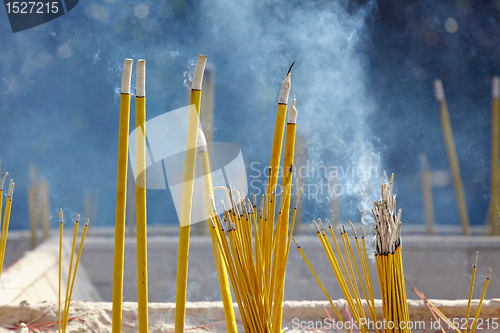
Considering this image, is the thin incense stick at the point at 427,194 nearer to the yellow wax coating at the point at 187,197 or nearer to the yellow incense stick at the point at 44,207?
the yellow wax coating at the point at 187,197

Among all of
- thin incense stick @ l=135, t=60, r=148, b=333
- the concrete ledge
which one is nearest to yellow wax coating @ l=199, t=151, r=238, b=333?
thin incense stick @ l=135, t=60, r=148, b=333

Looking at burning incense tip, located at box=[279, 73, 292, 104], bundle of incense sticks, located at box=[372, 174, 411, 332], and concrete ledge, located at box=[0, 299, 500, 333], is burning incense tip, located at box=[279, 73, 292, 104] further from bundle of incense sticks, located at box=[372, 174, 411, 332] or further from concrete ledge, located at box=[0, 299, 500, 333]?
concrete ledge, located at box=[0, 299, 500, 333]

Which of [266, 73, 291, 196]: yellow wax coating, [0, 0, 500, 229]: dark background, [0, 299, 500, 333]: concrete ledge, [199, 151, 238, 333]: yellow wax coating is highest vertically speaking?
[0, 0, 500, 229]: dark background

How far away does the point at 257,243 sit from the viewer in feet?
2.56

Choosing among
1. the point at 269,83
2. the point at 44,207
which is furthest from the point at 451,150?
the point at 44,207

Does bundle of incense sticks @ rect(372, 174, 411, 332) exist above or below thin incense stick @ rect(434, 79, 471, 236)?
below

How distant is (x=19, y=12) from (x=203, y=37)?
2.78ft

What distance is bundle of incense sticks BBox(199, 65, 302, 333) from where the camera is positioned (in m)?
0.77

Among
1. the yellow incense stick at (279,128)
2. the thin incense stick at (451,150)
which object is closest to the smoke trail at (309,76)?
the thin incense stick at (451,150)

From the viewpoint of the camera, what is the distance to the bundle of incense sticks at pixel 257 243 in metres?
0.77

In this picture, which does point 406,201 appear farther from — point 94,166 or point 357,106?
point 94,166

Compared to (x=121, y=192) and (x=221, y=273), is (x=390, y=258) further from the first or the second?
(x=121, y=192)

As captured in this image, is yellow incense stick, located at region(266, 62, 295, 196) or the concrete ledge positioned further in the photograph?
the concrete ledge

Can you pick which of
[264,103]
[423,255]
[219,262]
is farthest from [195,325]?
[423,255]
